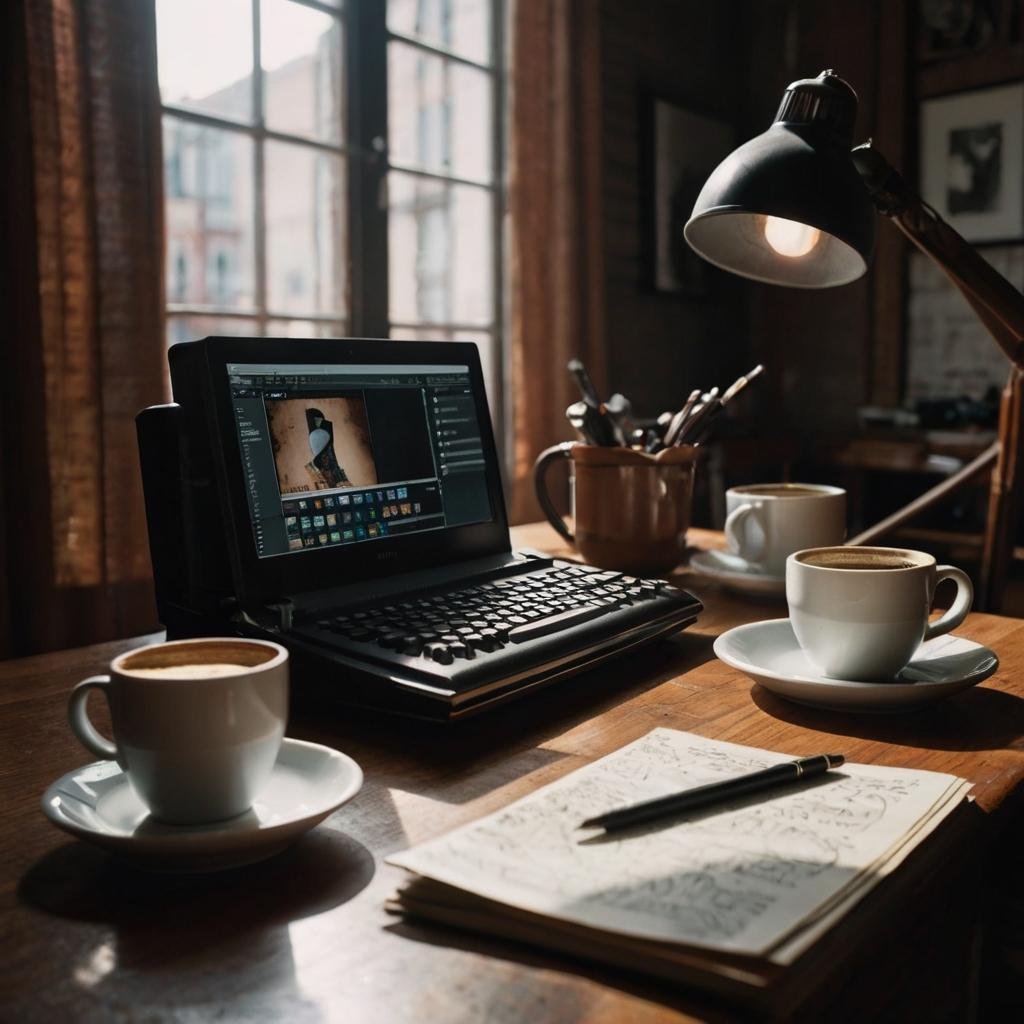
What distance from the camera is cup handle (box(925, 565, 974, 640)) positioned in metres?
0.83

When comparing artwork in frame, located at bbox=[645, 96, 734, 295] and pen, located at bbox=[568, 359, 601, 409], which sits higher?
artwork in frame, located at bbox=[645, 96, 734, 295]

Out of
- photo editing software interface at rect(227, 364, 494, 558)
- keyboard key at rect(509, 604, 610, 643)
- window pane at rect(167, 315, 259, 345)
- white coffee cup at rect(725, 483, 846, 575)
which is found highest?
window pane at rect(167, 315, 259, 345)

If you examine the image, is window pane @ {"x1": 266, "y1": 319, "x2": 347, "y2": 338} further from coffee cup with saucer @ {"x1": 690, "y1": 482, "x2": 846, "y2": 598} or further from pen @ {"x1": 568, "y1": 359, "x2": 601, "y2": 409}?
coffee cup with saucer @ {"x1": 690, "y1": 482, "x2": 846, "y2": 598}

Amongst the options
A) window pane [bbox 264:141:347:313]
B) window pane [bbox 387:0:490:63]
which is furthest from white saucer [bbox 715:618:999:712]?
window pane [bbox 387:0:490:63]

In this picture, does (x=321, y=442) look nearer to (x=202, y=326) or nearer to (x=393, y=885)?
(x=393, y=885)

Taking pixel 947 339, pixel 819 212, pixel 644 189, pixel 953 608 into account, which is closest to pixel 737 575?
pixel 953 608

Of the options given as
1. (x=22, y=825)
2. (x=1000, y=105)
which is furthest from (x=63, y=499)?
(x=1000, y=105)

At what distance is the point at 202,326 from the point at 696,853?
2.14 meters

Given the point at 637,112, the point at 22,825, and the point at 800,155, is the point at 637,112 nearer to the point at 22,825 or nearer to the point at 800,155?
the point at 800,155

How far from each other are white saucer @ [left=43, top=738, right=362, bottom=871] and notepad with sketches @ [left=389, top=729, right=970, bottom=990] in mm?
74

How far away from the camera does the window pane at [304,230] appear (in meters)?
2.54

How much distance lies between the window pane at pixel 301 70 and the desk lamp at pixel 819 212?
5.81 ft

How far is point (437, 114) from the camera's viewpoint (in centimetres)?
294

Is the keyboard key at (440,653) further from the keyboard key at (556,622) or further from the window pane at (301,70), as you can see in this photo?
the window pane at (301,70)
